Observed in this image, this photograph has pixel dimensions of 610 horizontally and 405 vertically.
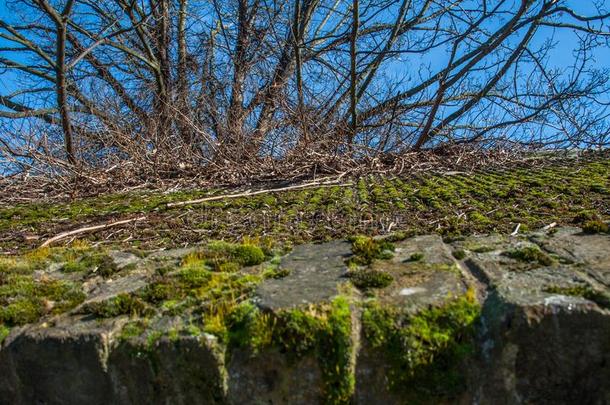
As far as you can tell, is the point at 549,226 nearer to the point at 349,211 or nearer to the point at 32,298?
the point at 349,211

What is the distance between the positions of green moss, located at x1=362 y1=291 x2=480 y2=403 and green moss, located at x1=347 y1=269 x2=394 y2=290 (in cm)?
21

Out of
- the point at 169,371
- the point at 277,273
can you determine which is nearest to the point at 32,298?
the point at 169,371

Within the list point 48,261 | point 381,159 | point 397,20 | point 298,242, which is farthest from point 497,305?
point 397,20

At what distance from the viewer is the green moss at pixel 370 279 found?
158cm

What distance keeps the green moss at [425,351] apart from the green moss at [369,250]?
47cm

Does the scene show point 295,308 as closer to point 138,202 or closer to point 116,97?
point 138,202

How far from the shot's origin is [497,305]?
53.6 inches

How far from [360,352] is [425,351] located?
0.18 m

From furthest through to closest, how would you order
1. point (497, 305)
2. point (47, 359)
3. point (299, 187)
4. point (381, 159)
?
1. point (381, 159)
2. point (299, 187)
3. point (47, 359)
4. point (497, 305)

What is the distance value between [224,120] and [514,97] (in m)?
4.69

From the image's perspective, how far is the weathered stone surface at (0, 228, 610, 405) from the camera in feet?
4.25

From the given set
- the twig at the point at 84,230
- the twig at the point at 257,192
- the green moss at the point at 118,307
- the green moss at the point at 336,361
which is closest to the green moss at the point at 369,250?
the green moss at the point at 336,361

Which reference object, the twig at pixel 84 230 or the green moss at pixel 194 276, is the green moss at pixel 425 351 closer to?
the green moss at pixel 194 276

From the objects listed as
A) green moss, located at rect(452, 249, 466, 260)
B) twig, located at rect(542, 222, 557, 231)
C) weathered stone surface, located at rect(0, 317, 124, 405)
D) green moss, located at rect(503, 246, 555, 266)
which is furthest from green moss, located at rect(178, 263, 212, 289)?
twig, located at rect(542, 222, 557, 231)
